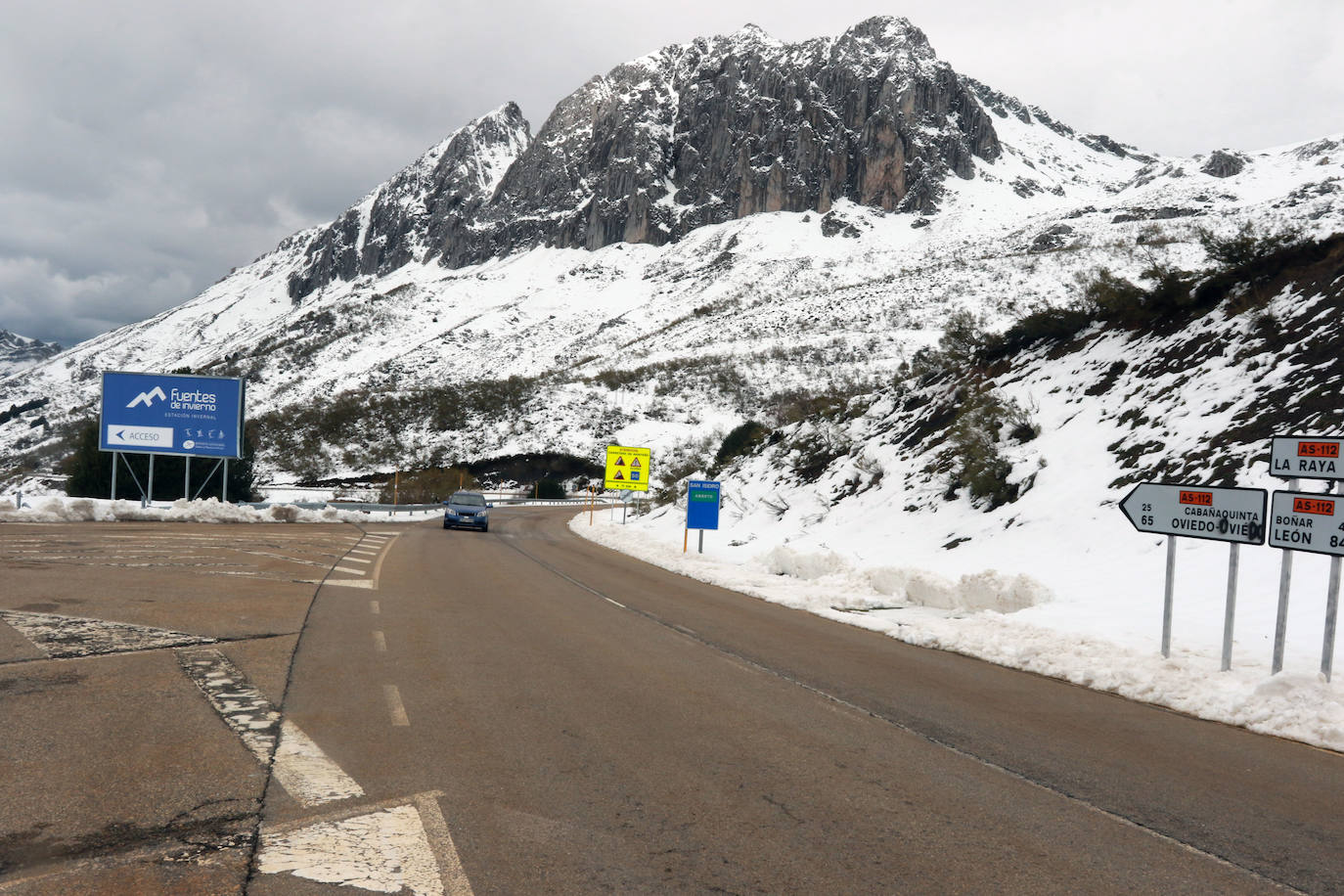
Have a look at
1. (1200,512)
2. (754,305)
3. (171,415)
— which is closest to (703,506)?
(1200,512)

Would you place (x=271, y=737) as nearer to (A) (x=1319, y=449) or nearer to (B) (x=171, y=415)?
(A) (x=1319, y=449)

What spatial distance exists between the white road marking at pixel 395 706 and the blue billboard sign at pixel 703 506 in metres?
16.9

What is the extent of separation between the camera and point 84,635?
885 centimetres

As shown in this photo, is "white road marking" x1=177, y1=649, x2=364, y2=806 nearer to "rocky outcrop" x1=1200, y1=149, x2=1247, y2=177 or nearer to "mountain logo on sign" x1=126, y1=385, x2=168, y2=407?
"mountain logo on sign" x1=126, y1=385, x2=168, y2=407

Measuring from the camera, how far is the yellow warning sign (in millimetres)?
30672

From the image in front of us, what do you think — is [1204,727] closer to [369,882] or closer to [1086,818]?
[1086,818]

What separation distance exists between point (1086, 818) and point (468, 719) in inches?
156

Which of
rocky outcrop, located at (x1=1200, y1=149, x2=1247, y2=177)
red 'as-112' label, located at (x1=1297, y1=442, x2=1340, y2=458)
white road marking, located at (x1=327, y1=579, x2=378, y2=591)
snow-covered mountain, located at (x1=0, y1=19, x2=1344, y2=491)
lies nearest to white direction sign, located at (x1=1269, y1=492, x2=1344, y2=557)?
red 'as-112' label, located at (x1=1297, y1=442, x2=1340, y2=458)

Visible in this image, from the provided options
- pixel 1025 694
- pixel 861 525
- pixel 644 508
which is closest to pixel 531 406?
pixel 644 508

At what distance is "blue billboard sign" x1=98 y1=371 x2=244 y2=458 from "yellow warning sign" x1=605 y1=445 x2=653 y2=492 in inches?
571

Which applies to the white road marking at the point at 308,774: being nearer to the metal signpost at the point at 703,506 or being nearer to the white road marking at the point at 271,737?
the white road marking at the point at 271,737

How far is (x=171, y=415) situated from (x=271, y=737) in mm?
32904

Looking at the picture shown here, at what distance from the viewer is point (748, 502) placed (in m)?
31.2

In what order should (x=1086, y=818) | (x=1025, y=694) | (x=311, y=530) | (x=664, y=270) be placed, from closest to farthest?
1. (x=1086, y=818)
2. (x=1025, y=694)
3. (x=311, y=530)
4. (x=664, y=270)
